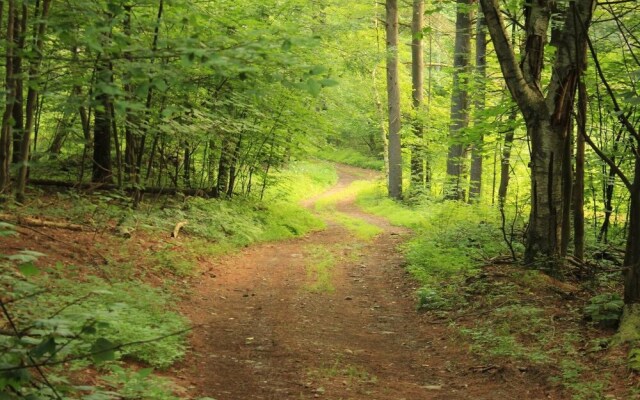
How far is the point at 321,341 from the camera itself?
22.3 ft

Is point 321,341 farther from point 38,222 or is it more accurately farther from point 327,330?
point 38,222

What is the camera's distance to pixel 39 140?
15.6 meters

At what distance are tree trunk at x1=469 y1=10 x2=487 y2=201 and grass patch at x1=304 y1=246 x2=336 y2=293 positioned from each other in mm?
4377

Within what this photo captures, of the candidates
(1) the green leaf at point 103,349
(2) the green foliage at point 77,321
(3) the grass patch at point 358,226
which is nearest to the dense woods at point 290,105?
(2) the green foliage at point 77,321

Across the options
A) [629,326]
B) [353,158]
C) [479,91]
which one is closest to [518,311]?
[629,326]

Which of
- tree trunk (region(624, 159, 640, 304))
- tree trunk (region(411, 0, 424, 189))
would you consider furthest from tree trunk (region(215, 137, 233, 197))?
tree trunk (region(624, 159, 640, 304))

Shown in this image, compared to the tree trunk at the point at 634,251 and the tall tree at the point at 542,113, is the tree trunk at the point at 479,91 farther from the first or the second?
the tree trunk at the point at 634,251

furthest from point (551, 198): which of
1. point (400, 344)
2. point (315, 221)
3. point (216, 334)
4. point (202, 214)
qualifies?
point (315, 221)

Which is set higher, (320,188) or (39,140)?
(39,140)

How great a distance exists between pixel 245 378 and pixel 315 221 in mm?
12105

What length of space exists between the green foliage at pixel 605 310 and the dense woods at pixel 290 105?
0.41 feet

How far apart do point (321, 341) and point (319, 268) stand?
14.8ft

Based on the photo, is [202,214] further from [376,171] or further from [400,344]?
[376,171]

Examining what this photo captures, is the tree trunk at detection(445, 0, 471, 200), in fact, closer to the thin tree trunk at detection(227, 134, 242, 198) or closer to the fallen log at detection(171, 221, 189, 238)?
the thin tree trunk at detection(227, 134, 242, 198)
